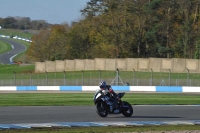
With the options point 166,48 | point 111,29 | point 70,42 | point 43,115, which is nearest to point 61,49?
point 70,42

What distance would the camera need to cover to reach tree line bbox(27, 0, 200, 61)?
7669cm

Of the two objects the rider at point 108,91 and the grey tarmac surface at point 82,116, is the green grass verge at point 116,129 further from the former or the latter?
the rider at point 108,91

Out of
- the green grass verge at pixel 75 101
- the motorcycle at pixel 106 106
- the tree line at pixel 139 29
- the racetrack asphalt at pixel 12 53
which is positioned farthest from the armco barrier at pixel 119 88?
the racetrack asphalt at pixel 12 53

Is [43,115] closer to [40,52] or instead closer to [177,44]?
[177,44]

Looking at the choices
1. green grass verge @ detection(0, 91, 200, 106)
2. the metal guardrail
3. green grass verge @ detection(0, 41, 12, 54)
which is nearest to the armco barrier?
the metal guardrail

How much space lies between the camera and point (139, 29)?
81.3 metres

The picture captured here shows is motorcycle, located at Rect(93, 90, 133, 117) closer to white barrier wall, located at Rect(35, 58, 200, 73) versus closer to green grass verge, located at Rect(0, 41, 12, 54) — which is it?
white barrier wall, located at Rect(35, 58, 200, 73)

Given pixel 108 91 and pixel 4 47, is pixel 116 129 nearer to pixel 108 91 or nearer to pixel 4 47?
pixel 108 91

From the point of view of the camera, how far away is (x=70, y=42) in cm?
9438

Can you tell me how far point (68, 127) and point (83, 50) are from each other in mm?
78061

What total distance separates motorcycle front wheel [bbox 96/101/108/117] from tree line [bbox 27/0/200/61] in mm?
49185

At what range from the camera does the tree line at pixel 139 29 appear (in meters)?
76.7

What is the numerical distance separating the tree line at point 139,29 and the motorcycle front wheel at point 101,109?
49.2 m

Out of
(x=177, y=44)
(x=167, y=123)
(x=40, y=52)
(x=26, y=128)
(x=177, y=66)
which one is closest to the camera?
(x=26, y=128)
